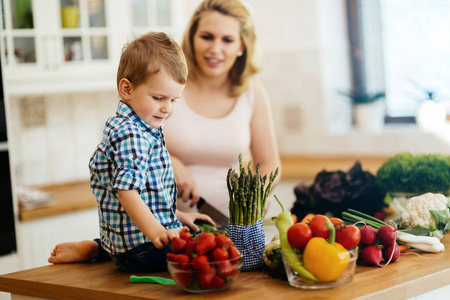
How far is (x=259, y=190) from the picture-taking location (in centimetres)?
170

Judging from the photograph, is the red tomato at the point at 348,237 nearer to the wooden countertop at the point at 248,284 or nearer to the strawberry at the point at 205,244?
the wooden countertop at the point at 248,284

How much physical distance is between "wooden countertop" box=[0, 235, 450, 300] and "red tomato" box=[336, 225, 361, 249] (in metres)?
0.10

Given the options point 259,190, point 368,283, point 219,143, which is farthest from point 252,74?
point 368,283

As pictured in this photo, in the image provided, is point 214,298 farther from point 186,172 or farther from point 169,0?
point 169,0

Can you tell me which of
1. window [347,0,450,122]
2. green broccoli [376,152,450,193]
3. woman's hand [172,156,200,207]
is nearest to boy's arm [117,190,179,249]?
woman's hand [172,156,200,207]

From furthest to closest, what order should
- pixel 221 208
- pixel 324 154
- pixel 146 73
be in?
1. pixel 324 154
2. pixel 221 208
3. pixel 146 73

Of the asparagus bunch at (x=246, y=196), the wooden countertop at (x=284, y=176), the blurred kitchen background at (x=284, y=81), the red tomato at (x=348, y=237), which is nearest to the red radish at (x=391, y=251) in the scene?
the red tomato at (x=348, y=237)

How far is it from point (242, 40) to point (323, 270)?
1.32 meters

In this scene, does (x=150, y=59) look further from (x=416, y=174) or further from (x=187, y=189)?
(x=416, y=174)

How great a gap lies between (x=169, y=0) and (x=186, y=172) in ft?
7.46

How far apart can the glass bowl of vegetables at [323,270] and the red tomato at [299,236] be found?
3 centimetres

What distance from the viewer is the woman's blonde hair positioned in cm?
252

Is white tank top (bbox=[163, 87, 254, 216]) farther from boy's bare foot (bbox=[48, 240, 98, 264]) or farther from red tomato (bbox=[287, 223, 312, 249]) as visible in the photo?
red tomato (bbox=[287, 223, 312, 249])

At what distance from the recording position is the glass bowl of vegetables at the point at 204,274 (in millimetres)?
1455
